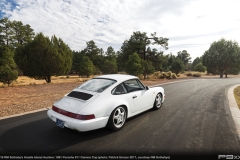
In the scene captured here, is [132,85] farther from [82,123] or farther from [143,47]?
[143,47]

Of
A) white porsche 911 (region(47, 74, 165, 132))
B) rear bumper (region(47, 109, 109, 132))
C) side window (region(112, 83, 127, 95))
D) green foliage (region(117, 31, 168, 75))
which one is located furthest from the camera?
green foliage (region(117, 31, 168, 75))

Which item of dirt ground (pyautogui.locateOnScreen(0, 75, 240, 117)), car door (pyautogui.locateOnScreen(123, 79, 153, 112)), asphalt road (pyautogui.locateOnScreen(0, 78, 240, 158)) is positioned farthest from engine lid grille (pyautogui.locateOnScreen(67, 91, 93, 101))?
dirt ground (pyautogui.locateOnScreen(0, 75, 240, 117))

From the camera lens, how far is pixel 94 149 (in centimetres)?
296

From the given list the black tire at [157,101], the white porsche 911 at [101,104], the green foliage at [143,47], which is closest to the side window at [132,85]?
the white porsche 911 at [101,104]

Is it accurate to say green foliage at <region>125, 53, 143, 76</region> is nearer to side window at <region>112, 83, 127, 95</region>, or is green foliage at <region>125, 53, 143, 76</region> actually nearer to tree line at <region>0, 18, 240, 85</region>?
tree line at <region>0, 18, 240, 85</region>

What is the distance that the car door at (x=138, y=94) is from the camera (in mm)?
4313

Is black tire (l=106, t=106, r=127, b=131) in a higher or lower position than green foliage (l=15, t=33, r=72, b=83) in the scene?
lower

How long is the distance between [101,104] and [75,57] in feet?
197

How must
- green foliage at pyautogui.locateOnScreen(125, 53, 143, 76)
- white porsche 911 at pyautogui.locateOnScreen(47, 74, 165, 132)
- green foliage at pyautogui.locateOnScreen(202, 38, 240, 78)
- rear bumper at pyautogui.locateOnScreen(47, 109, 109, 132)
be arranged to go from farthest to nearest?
green foliage at pyautogui.locateOnScreen(202, 38, 240, 78) < green foliage at pyautogui.locateOnScreen(125, 53, 143, 76) < white porsche 911 at pyautogui.locateOnScreen(47, 74, 165, 132) < rear bumper at pyautogui.locateOnScreen(47, 109, 109, 132)

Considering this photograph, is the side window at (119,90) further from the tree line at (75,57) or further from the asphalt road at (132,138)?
the tree line at (75,57)

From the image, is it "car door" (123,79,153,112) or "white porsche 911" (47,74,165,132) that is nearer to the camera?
"white porsche 911" (47,74,165,132)

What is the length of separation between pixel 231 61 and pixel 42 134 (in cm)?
4496

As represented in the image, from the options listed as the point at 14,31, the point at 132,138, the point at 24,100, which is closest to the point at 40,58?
the point at 24,100

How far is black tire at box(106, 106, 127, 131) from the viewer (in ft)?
11.8
